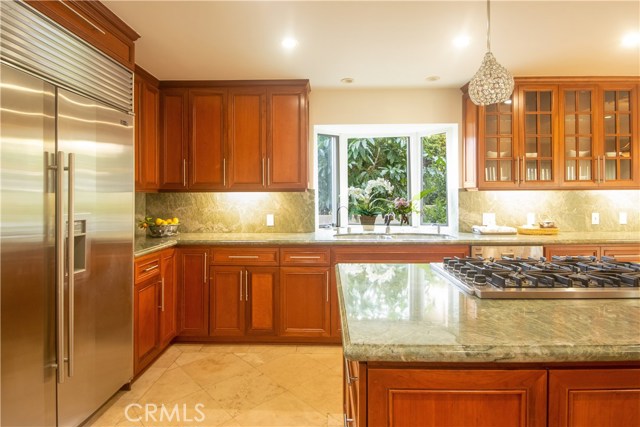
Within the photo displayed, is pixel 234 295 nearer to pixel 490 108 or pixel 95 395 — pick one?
pixel 95 395

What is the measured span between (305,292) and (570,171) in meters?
2.76

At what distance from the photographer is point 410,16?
2.17 metres

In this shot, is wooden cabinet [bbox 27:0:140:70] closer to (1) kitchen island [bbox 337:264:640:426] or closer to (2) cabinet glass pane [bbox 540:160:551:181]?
(1) kitchen island [bbox 337:264:640:426]

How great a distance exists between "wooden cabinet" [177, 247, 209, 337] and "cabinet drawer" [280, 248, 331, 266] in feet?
2.33

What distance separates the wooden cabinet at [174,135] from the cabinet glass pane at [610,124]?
4.05 meters

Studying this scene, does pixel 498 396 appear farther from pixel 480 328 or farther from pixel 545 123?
pixel 545 123

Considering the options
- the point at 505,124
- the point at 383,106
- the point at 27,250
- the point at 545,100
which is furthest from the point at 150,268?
the point at 545,100

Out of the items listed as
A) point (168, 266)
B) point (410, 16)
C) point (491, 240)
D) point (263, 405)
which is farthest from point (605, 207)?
point (168, 266)

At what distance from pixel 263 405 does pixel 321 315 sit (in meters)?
0.98

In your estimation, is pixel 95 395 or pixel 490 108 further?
pixel 490 108

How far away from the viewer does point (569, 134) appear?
3.20 metres

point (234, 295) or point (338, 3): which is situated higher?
point (338, 3)

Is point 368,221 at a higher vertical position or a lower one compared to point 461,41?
lower

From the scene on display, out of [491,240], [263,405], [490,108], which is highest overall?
[490,108]
